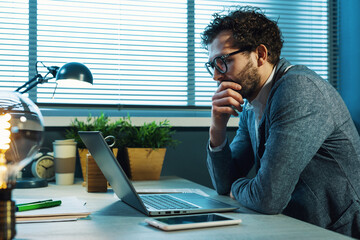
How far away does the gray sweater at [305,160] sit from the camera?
1.06m

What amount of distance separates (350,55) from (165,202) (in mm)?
1907

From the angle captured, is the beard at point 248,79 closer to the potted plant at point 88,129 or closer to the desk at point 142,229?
the desk at point 142,229

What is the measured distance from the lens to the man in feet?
3.52

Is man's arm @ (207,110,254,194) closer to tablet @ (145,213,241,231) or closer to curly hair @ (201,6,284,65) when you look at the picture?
curly hair @ (201,6,284,65)

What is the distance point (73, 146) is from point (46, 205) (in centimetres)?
71

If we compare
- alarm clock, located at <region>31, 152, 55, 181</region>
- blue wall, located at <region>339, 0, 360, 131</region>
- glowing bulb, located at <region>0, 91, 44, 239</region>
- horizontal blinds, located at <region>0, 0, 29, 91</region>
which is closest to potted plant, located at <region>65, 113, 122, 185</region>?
alarm clock, located at <region>31, 152, 55, 181</region>

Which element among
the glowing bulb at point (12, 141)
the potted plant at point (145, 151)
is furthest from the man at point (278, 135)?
the glowing bulb at point (12, 141)

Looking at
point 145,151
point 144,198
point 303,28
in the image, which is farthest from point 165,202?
point 303,28

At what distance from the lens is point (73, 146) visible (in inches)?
65.7

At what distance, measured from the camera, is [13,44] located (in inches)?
80.1

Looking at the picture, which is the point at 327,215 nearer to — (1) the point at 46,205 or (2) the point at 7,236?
(1) the point at 46,205

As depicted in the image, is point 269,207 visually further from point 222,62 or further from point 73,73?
point 73,73

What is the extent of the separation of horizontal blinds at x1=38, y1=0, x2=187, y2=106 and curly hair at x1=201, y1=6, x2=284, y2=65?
0.71 metres

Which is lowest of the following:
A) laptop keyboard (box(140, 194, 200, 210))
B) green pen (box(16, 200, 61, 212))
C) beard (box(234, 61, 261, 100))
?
laptop keyboard (box(140, 194, 200, 210))
